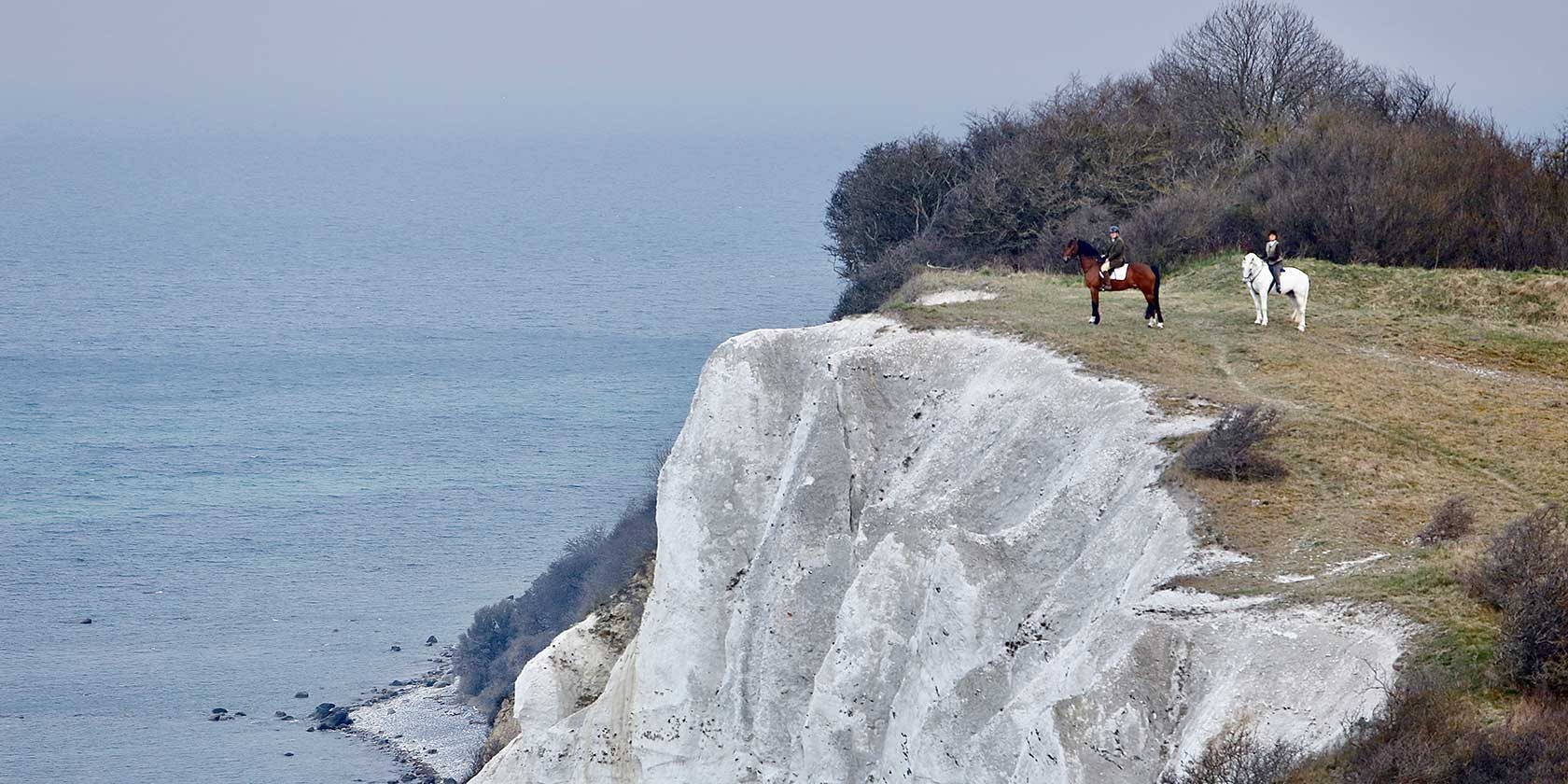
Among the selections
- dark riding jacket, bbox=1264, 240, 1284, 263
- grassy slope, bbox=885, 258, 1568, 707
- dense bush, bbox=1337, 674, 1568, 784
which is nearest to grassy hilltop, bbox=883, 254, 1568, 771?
grassy slope, bbox=885, 258, 1568, 707

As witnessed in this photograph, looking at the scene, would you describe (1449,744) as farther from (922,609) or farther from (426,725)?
(426,725)

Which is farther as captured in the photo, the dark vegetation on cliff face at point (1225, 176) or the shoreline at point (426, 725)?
the shoreline at point (426, 725)

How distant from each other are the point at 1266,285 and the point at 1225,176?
81.8 ft

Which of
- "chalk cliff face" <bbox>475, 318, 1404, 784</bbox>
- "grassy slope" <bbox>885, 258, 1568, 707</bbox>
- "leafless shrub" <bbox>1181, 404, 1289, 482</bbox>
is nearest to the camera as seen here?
"chalk cliff face" <bbox>475, 318, 1404, 784</bbox>

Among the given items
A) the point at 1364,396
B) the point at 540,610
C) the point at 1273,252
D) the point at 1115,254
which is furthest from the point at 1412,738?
→ the point at 540,610

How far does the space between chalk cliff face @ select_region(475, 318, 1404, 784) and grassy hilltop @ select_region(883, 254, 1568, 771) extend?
0.75 meters

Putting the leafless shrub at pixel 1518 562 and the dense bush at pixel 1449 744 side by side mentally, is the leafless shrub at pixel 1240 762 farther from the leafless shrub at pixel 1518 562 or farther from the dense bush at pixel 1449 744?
the leafless shrub at pixel 1518 562

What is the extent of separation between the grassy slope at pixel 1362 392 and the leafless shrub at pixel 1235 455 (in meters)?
0.21

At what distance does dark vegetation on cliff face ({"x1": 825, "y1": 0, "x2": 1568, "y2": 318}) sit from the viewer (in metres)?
47.8

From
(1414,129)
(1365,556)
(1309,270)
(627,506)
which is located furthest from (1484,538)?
(627,506)

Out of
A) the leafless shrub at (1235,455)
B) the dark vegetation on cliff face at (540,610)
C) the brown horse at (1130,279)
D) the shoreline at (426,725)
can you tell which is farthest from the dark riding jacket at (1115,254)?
the dark vegetation on cliff face at (540,610)

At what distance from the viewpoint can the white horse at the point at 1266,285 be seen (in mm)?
34969

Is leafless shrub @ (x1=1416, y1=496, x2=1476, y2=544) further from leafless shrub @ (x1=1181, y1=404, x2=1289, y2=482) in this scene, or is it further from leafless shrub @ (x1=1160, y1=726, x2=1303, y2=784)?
leafless shrub @ (x1=1160, y1=726, x2=1303, y2=784)

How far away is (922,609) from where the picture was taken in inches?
1075
